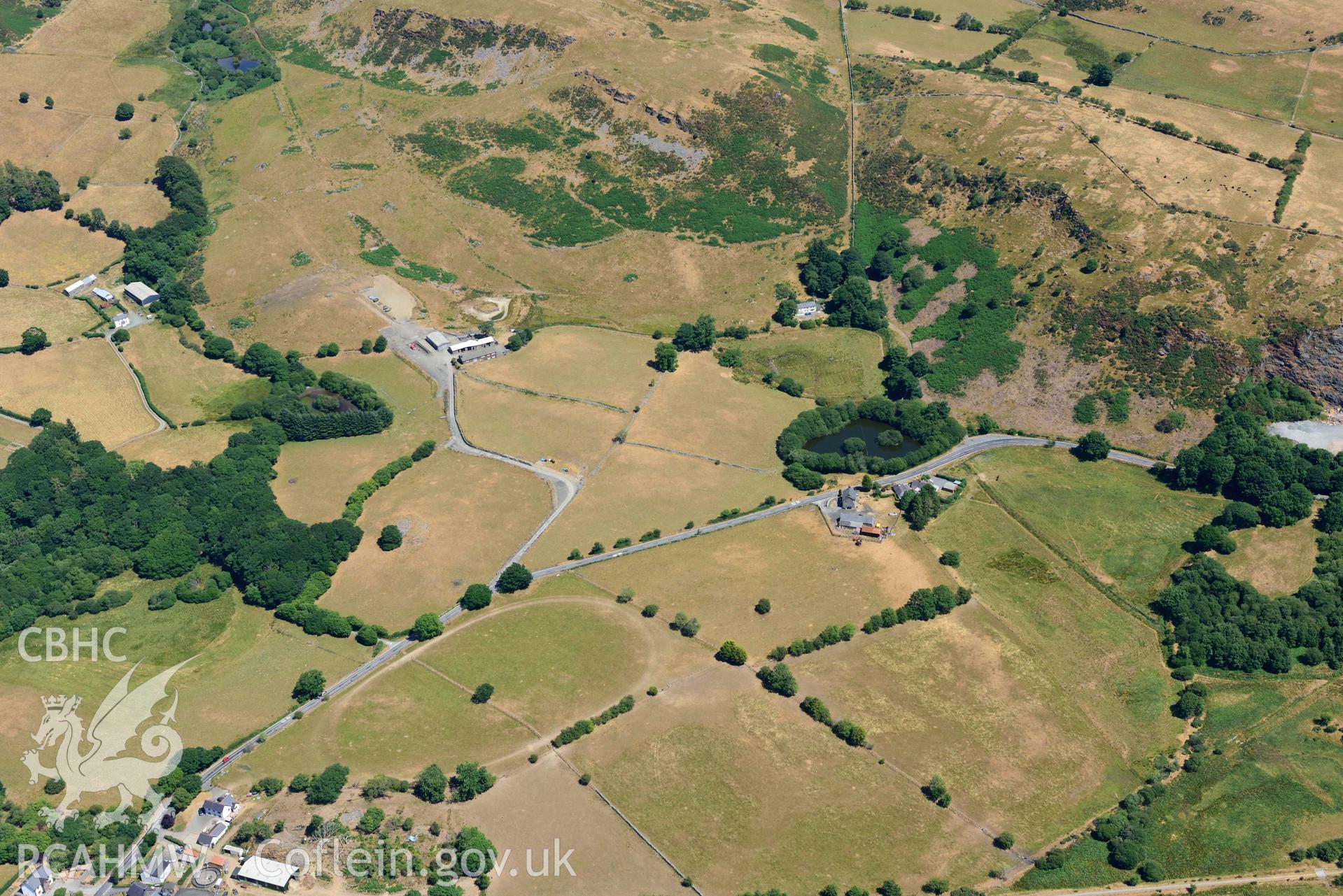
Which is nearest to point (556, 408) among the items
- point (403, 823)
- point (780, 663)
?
point (780, 663)

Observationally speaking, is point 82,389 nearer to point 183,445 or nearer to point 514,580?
point 183,445

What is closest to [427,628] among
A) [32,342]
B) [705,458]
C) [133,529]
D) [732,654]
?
[732,654]

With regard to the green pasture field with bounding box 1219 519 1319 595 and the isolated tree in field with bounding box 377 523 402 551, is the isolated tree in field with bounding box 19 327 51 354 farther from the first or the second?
the green pasture field with bounding box 1219 519 1319 595

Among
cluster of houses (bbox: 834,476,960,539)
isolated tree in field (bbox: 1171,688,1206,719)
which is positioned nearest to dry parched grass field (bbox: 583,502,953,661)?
cluster of houses (bbox: 834,476,960,539)

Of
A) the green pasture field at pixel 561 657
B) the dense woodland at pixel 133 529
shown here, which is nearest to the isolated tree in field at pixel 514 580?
the green pasture field at pixel 561 657

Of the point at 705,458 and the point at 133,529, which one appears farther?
the point at 705,458
